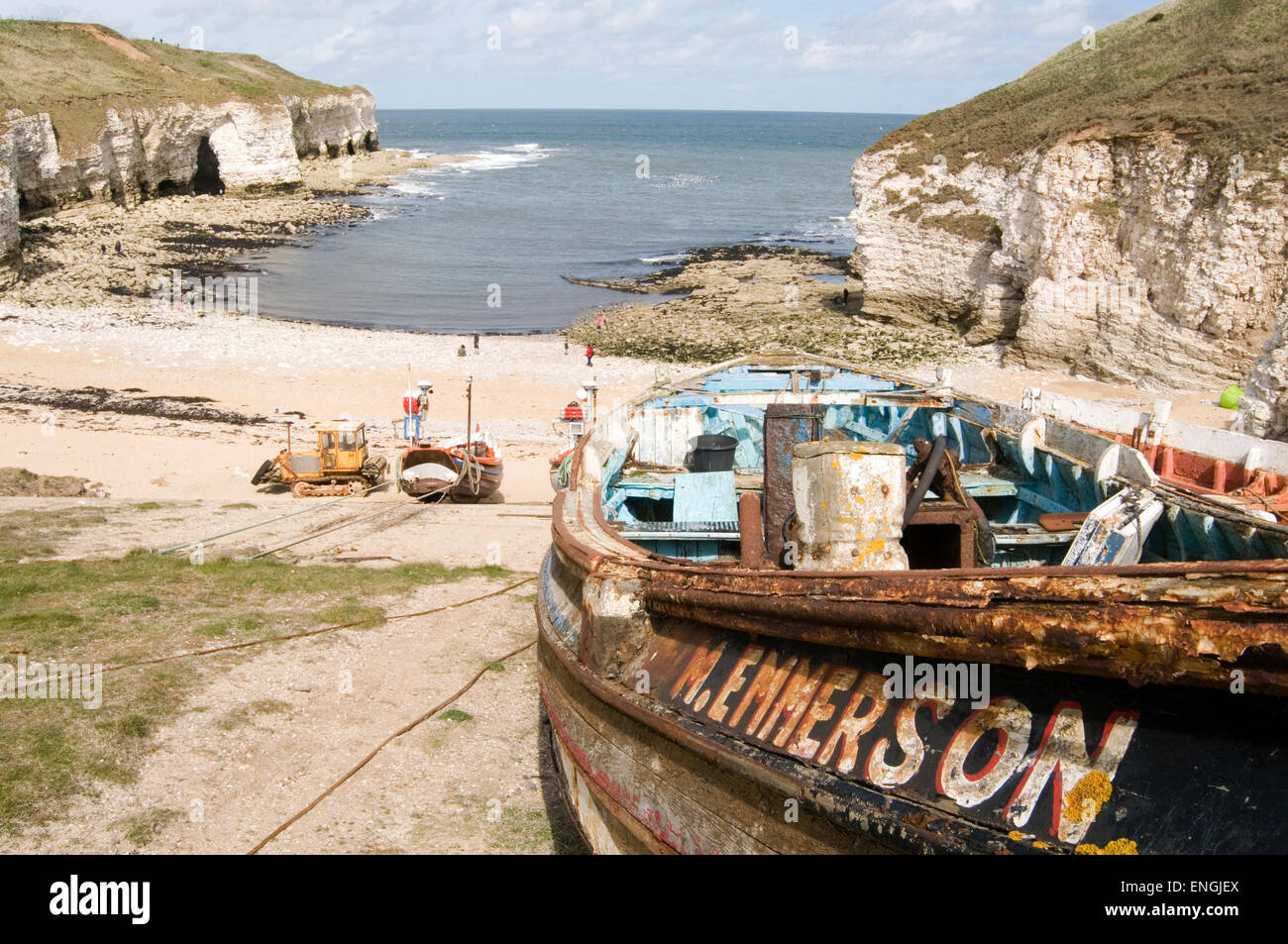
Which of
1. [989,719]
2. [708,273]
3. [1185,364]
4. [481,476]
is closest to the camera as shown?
[989,719]

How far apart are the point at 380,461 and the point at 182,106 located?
54.7 metres

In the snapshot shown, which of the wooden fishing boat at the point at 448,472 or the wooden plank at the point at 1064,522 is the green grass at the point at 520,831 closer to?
the wooden plank at the point at 1064,522

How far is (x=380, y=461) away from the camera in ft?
68.9

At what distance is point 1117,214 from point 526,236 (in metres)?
46.0

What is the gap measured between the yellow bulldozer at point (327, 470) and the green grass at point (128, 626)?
19.4 ft

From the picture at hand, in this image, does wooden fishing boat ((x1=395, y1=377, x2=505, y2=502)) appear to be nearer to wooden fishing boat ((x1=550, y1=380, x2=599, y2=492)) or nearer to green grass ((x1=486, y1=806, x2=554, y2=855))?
wooden fishing boat ((x1=550, y1=380, x2=599, y2=492))

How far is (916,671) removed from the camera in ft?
15.7

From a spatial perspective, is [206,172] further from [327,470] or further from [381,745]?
[381,745]

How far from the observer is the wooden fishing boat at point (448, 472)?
19.2 meters

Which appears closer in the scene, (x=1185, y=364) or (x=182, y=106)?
(x=1185, y=364)

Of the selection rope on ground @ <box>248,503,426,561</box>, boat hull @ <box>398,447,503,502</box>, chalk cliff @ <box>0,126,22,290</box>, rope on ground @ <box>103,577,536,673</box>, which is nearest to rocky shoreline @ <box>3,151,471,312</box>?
chalk cliff @ <box>0,126,22,290</box>

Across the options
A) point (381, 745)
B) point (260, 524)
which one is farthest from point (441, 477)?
point (381, 745)
